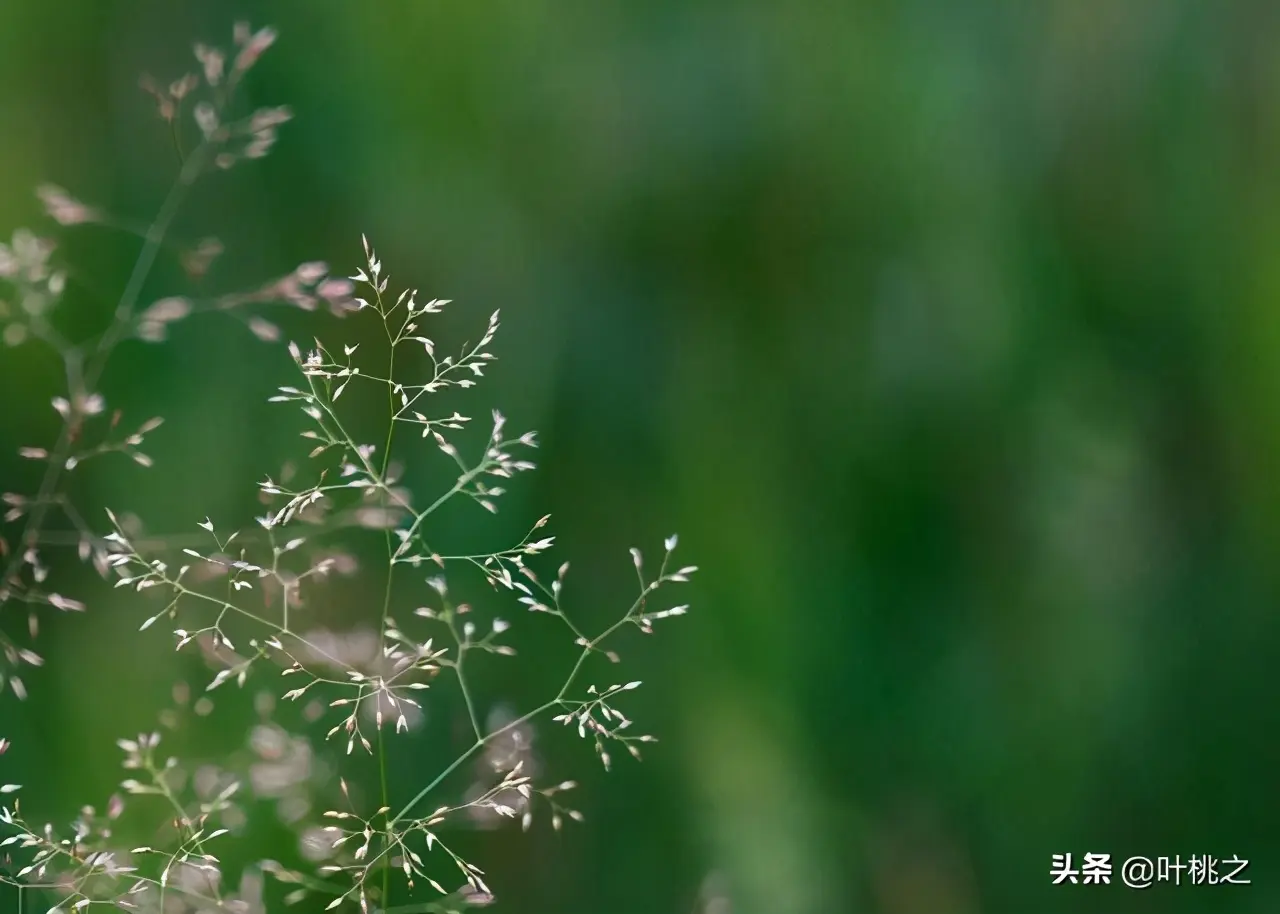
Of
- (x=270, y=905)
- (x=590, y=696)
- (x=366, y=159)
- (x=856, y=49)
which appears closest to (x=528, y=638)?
(x=590, y=696)

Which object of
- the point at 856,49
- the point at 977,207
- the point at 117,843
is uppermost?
the point at 856,49

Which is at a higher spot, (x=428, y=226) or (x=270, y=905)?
(x=428, y=226)

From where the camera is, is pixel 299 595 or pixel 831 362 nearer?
pixel 299 595

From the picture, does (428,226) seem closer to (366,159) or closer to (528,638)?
(366,159)

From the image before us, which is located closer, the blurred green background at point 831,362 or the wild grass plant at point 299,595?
the wild grass plant at point 299,595

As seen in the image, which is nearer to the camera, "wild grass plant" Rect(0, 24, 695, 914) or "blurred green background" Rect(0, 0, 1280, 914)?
"wild grass plant" Rect(0, 24, 695, 914)

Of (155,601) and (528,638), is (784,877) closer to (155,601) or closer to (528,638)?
(528,638)

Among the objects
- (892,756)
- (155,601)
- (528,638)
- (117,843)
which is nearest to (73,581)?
(155,601)
